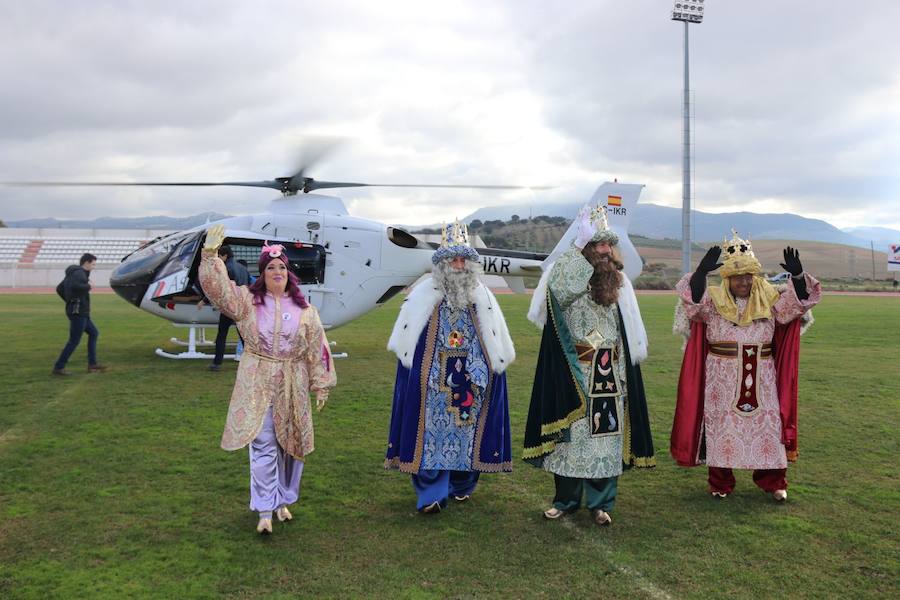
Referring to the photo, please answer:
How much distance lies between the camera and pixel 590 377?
4.66 meters

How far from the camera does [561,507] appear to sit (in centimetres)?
480

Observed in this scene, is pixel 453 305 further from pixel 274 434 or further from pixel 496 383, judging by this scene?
pixel 274 434

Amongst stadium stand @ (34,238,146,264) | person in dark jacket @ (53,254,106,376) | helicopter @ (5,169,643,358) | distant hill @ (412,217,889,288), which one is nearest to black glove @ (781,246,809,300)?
helicopter @ (5,169,643,358)

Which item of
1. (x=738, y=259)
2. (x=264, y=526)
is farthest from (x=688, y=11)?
(x=264, y=526)

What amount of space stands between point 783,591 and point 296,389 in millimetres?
2966

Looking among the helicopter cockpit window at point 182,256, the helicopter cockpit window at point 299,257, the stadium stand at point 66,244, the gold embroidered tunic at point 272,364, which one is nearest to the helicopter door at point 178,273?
the helicopter cockpit window at point 182,256

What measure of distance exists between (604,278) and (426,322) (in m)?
1.22

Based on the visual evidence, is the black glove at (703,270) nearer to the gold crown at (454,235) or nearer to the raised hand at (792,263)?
the raised hand at (792,263)

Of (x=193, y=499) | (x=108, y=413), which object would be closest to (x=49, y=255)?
(x=108, y=413)

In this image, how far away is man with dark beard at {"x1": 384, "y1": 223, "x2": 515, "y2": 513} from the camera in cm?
483

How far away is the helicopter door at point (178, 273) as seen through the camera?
11273 millimetres

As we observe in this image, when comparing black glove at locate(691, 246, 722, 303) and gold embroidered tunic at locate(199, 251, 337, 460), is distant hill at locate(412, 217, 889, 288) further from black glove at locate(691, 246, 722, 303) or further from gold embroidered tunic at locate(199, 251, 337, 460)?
gold embroidered tunic at locate(199, 251, 337, 460)

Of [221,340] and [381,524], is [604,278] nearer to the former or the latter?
[381,524]

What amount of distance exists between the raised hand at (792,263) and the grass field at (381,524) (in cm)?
164
